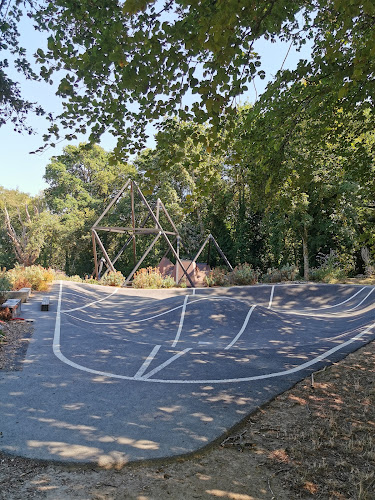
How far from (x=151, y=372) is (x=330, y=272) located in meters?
19.3

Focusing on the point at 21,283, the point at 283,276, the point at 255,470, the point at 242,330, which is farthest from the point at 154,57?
the point at 283,276

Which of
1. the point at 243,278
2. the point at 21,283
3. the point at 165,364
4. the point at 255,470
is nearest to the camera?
the point at 255,470

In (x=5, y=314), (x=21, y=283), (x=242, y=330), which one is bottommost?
(x=242, y=330)

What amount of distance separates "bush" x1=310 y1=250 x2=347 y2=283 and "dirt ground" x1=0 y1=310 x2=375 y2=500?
1875 centimetres

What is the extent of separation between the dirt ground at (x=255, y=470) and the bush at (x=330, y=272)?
18.7m

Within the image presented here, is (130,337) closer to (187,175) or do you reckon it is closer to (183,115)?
(183,115)

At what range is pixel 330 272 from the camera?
2259 cm

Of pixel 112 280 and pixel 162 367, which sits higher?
pixel 112 280

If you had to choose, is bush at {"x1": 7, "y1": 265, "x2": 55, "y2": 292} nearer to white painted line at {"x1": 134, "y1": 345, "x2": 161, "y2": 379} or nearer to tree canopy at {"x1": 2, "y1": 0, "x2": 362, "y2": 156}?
white painted line at {"x1": 134, "y1": 345, "x2": 161, "y2": 379}

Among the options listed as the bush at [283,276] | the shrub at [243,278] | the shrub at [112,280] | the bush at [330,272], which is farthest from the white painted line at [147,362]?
the bush at [330,272]

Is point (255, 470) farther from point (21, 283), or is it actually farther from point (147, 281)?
point (147, 281)

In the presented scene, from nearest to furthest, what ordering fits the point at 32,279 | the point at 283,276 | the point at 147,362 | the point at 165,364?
the point at 165,364
the point at 147,362
the point at 32,279
the point at 283,276

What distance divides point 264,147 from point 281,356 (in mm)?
3780

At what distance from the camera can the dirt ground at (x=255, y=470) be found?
281 cm
